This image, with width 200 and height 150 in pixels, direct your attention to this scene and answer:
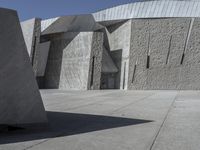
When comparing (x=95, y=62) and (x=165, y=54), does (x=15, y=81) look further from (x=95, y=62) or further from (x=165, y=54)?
(x=165, y=54)

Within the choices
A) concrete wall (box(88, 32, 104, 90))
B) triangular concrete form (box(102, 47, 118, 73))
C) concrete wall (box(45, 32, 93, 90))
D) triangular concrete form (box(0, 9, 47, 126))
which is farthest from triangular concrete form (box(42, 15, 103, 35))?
triangular concrete form (box(0, 9, 47, 126))

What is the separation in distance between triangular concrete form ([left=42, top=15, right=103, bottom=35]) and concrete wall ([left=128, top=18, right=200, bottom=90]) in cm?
710

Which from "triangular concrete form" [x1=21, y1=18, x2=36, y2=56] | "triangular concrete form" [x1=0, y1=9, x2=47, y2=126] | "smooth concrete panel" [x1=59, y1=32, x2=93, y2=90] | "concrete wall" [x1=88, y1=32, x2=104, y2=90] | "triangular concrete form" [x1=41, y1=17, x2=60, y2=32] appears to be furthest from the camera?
"triangular concrete form" [x1=41, y1=17, x2=60, y2=32]

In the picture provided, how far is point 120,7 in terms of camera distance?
135 ft

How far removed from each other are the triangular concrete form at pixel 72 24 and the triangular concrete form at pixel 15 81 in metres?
34.5

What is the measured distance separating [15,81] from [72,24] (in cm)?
3621

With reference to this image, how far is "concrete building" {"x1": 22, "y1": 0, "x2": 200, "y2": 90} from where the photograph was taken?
3622 centimetres

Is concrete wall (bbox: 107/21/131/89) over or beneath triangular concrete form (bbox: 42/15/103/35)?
beneath

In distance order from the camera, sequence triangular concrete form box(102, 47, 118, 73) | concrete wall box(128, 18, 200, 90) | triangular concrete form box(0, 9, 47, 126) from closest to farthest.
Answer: triangular concrete form box(0, 9, 47, 126) → concrete wall box(128, 18, 200, 90) → triangular concrete form box(102, 47, 118, 73)

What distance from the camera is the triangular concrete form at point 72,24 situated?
136 ft

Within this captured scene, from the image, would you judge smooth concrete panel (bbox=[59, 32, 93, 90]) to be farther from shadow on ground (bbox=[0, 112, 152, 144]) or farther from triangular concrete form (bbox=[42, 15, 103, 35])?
shadow on ground (bbox=[0, 112, 152, 144])

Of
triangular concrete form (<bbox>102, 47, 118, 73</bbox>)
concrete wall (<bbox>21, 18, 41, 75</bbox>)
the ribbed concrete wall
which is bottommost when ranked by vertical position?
triangular concrete form (<bbox>102, 47, 118, 73</bbox>)

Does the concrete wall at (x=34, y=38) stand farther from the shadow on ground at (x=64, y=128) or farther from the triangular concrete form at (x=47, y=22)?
the shadow on ground at (x=64, y=128)

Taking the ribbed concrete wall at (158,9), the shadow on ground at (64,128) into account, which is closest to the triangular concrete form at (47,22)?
the ribbed concrete wall at (158,9)
